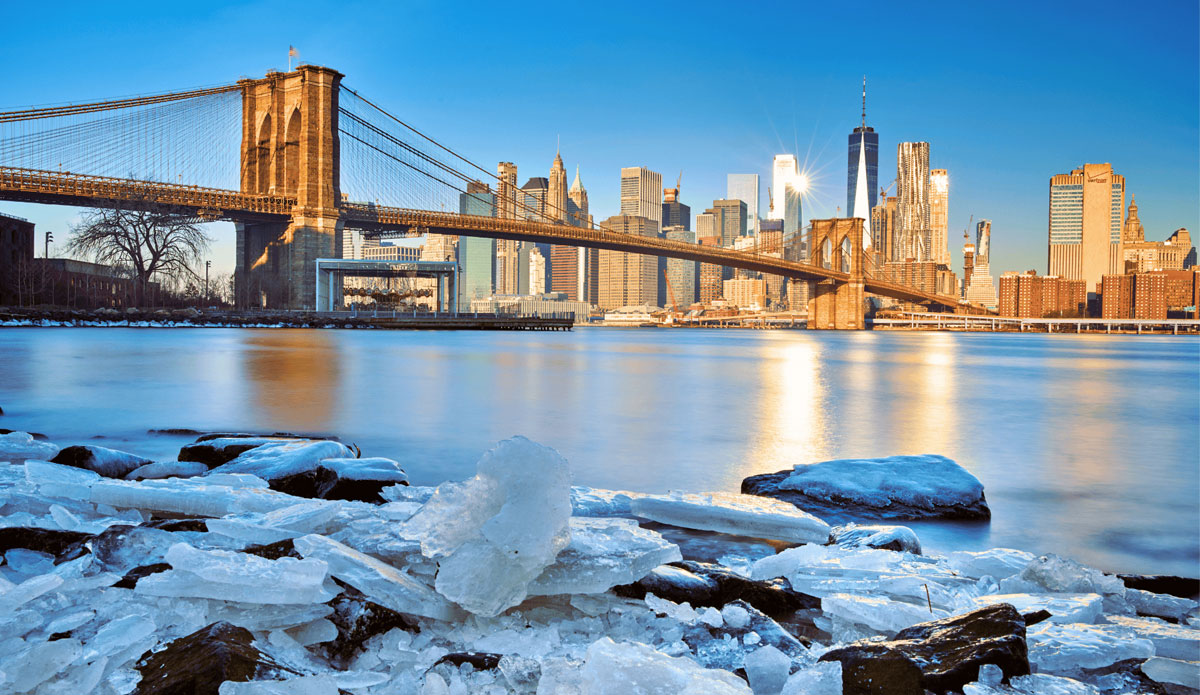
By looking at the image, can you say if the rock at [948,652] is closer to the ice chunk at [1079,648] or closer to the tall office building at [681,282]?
the ice chunk at [1079,648]

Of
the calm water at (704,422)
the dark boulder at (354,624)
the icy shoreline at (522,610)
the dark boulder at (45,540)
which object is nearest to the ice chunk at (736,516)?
the icy shoreline at (522,610)

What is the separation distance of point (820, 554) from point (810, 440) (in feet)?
13.2

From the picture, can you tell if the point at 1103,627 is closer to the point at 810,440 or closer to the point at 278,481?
the point at 278,481

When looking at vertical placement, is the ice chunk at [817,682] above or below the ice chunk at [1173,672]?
above

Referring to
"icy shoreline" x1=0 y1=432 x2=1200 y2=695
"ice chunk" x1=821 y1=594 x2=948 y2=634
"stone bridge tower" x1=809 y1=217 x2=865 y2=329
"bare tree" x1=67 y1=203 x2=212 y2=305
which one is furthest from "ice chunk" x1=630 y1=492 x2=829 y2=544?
"stone bridge tower" x1=809 y1=217 x2=865 y2=329

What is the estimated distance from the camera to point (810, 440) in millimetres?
6426

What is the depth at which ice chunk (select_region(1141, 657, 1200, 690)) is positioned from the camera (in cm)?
176

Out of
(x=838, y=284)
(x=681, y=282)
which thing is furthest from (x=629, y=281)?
(x=838, y=284)

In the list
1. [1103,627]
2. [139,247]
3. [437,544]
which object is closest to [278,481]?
[437,544]

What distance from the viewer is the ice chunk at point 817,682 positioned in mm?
1545

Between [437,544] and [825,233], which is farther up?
[825,233]

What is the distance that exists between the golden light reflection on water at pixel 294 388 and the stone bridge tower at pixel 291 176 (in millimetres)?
25586

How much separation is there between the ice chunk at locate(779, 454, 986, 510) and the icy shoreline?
0.85 m

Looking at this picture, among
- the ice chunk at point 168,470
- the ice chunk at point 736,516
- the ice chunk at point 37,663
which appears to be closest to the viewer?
the ice chunk at point 37,663
